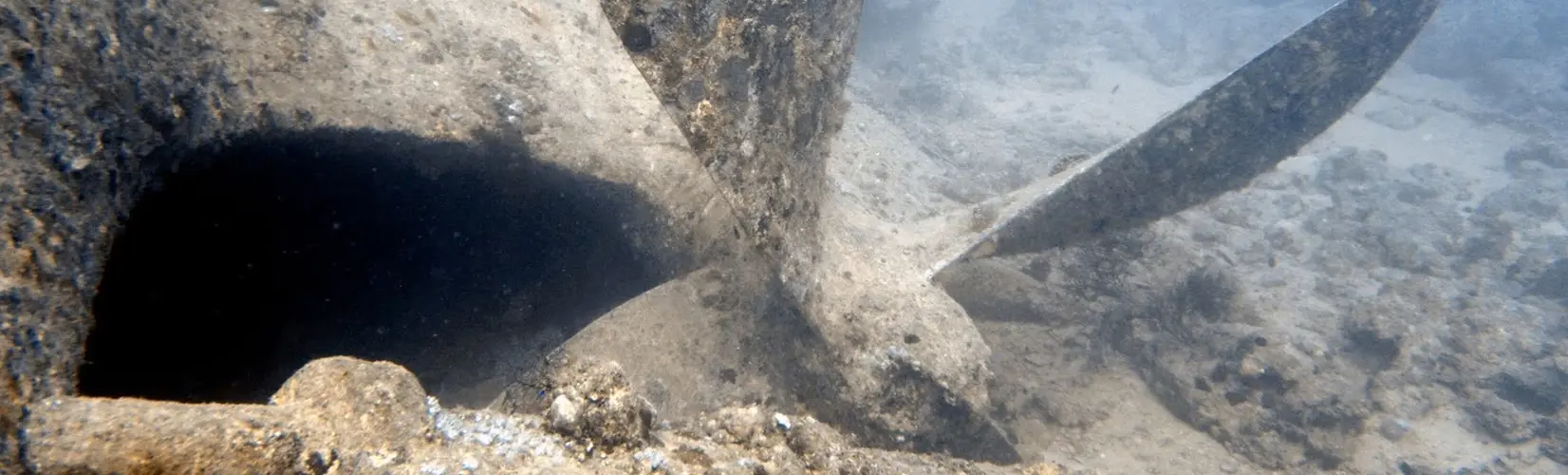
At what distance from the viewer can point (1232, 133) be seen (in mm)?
5941

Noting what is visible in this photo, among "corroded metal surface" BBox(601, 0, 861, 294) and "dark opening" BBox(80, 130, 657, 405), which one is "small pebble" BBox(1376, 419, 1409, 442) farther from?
"dark opening" BBox(80, 130, 657, 405)

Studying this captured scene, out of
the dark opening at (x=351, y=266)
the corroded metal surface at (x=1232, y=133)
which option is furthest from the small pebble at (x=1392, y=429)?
the dark opening at (x=351, y=266)

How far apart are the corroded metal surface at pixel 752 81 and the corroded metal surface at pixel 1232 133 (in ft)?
8.42

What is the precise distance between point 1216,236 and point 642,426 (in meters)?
10.3

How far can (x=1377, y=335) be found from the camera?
7.99m

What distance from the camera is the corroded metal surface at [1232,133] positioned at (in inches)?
222

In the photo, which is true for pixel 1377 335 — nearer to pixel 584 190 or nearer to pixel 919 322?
pixel 919 322

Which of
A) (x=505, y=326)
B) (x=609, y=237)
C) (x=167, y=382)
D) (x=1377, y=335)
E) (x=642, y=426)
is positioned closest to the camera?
(x=642, y=426)

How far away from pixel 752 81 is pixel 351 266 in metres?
2.21

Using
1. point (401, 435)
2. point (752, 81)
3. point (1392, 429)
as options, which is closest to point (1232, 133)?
point (1392, 429)

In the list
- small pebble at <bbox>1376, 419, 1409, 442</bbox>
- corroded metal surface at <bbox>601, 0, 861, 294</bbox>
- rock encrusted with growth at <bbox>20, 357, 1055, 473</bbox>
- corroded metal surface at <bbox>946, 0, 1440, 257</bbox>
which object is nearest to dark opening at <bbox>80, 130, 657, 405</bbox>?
rock encrusted with growth at <bbox>20, 357, 1055, 473</bbox>

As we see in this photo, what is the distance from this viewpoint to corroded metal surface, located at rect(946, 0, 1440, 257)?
564 centimetres

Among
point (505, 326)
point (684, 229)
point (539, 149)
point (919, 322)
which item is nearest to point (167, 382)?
point (505, 326)

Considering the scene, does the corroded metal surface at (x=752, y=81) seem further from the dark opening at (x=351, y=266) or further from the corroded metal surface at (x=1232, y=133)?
the corroded metal surface at (x=1232, y=133)
